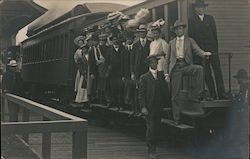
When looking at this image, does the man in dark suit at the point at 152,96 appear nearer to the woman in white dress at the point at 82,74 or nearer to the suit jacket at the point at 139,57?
the suit jacket at the point at 139,57

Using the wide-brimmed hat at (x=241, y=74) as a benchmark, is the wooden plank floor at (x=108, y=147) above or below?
below

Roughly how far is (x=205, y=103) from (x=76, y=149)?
281cm

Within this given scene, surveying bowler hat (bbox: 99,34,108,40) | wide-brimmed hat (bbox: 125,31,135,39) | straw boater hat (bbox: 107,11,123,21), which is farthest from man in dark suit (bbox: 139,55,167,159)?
bowler hat (bbox: 99,34,108,40)

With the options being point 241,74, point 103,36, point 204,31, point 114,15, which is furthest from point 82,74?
point 241,74

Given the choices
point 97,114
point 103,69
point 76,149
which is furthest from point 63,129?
point 97,114

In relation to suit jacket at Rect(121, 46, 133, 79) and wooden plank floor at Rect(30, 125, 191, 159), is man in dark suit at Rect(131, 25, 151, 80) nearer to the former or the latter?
suit jacket at Rect(121, 46, 133, 79)

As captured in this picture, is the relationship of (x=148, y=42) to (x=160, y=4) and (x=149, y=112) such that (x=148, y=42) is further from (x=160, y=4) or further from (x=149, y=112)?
(x=149, y=112)

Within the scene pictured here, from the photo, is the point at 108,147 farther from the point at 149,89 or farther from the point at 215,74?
the point at 215,74

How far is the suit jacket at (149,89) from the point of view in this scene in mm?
6098

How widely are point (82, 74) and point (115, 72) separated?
146 centimetres

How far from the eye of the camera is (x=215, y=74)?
21.6ft

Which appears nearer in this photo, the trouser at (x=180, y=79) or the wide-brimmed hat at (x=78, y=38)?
the trouser at (x=180, y=79)

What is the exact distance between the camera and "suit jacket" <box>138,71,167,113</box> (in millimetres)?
6098

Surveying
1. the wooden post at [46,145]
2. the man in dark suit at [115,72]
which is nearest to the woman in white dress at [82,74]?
the man in dark suit at [115,72]
